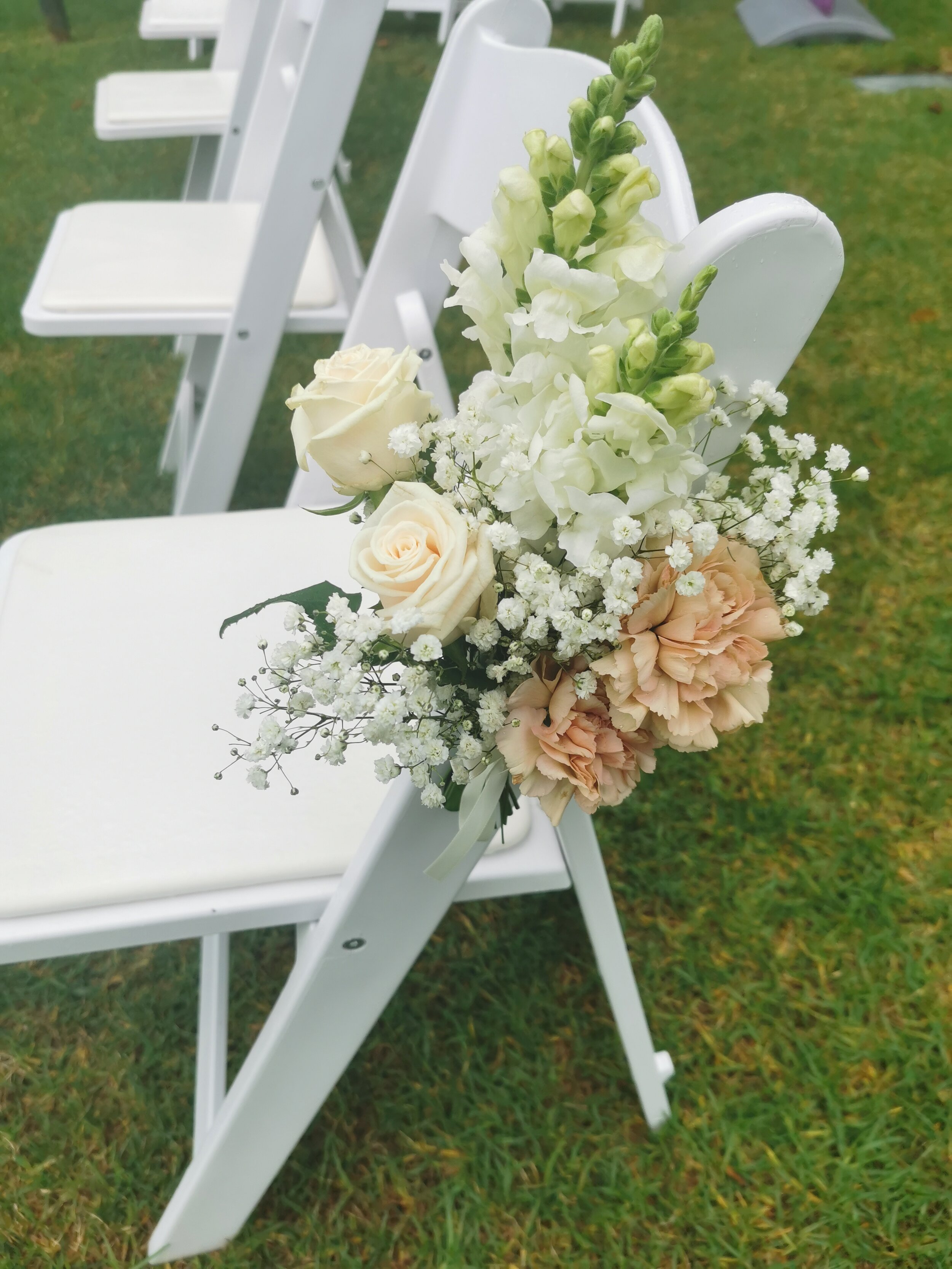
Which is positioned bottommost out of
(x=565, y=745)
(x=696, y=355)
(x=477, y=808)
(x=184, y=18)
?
(x=184, y=18)

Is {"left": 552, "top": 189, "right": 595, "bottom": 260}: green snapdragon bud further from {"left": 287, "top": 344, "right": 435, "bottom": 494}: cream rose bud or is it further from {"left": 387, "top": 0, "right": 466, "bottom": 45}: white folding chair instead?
{"left": 387, "top": 0, "right": 466, "bottom": 45}: white folding chair

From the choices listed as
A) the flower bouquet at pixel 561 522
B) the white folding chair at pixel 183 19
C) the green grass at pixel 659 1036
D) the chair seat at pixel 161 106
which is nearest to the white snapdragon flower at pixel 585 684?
the flower bouquet at pixel 561 522

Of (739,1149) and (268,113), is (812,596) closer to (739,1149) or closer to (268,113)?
(739,1149)

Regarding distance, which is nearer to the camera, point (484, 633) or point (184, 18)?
point (484, 633)

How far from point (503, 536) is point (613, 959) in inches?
31.8

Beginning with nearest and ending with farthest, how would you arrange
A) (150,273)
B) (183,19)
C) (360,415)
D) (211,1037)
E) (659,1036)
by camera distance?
(360,415) → (211,1037) → (659,1036) → (150,273) → (183,19)

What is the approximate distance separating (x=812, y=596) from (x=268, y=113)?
1.74 m

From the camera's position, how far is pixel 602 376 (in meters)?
0.50

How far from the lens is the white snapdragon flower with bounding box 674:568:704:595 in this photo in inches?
20.9

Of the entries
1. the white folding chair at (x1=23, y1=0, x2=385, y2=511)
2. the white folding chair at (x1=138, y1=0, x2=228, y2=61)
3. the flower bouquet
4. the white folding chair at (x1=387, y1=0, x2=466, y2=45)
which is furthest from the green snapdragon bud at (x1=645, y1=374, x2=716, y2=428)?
the white folding chair at (x1=387, y1=0, x2=466, y2=45)

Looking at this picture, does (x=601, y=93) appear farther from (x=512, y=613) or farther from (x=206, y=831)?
(x=206, y=831)

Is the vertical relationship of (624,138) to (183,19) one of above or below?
above

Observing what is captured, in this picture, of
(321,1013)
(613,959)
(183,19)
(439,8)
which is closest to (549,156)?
(321,1013)

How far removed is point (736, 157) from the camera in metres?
3.76
